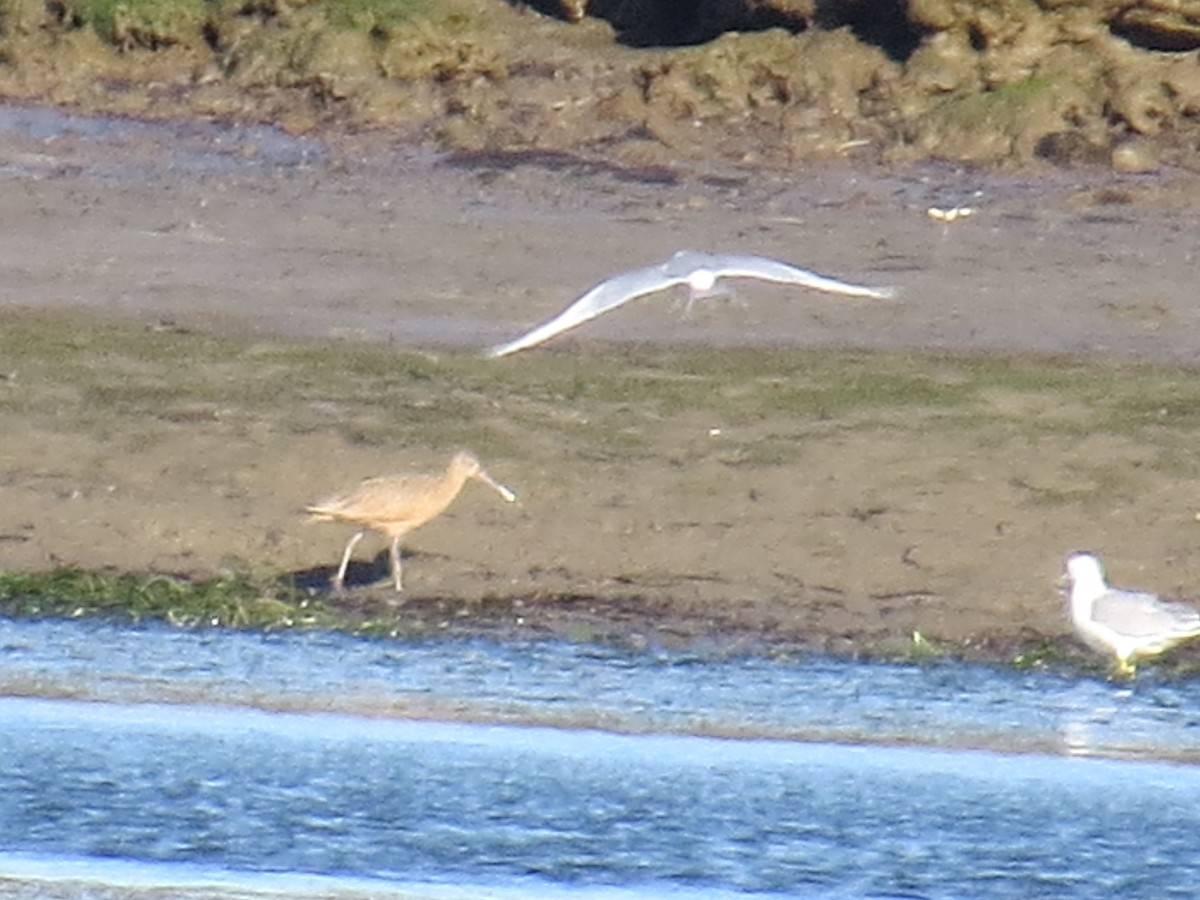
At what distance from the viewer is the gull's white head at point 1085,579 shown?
314 inches

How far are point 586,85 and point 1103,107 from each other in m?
2.32

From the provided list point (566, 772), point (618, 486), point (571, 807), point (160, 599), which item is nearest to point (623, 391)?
point (618, 486)

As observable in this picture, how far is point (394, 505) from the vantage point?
8500 millimetres

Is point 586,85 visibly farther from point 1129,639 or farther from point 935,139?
point 1129,639

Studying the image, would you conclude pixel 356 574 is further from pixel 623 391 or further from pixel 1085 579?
pixel 1085 579

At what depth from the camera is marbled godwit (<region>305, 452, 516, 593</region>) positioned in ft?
27.9

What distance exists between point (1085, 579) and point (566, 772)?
1.72 metres

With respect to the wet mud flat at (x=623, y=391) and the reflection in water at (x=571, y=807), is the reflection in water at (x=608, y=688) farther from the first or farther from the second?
the wet mud flat at (x=623, y=391)

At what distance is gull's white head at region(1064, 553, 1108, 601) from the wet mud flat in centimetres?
24

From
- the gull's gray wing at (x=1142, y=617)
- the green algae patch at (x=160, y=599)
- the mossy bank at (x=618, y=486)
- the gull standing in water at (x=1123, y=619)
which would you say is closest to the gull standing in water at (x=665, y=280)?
the mossy bank at (x=618, y=486)

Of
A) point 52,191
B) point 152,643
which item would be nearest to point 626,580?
point 152,643

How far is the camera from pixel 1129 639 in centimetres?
782

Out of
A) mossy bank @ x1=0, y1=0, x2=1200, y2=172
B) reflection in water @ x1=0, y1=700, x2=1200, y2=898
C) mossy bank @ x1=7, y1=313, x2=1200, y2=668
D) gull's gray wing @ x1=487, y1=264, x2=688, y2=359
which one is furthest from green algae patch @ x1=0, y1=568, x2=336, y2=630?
mossy bank @ x1=0, y1=0, x2=1200, y2=172

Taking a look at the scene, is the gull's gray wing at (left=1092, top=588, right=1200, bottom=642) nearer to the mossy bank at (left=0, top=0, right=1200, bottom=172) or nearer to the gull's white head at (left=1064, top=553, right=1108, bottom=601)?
the gull's white head at (left=1064, top=553, right=1108, bottom=601)
